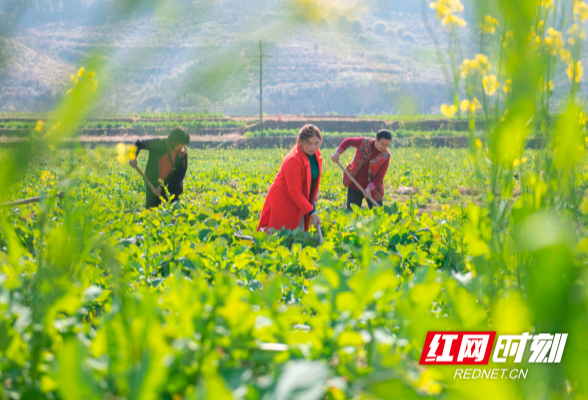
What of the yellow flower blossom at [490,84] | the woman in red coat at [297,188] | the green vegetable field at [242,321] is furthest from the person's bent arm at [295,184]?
the yellow flower blossom at [490,84]

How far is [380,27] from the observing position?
915 mm

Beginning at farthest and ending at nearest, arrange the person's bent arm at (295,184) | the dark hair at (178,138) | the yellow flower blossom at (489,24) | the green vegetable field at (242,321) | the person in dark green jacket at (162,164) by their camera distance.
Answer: the person in dark green jacket at (162,164) → the dark hair at (178,138) → the person's bent arm at (295,184) → the yellow flower blossom at (489,24) → the green vegetable field at (242,321)

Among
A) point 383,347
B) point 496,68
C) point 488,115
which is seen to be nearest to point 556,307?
point 383,347

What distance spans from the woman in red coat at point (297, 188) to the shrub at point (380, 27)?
2.54 meters

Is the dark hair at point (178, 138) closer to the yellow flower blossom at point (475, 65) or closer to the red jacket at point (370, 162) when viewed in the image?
the red jacket at point (370, 162)

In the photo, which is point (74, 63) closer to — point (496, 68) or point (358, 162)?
point (496, 68)

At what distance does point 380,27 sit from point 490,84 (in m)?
0.53

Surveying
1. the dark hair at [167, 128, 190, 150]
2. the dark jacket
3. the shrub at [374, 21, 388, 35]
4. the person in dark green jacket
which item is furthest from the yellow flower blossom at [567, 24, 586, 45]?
the dark jacket

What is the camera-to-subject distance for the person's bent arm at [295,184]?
3570 millimetres

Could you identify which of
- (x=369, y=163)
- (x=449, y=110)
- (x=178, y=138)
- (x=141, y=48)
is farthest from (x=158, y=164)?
(x=141, y=48)

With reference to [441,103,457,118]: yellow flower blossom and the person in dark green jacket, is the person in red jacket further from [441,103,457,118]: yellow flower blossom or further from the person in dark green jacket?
[441,103,457,118]: yellow flower blossom

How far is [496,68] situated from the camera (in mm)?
1198

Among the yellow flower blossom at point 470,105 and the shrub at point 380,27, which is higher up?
the shrub at point 380,27

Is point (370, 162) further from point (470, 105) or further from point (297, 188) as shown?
point (470, 105)
